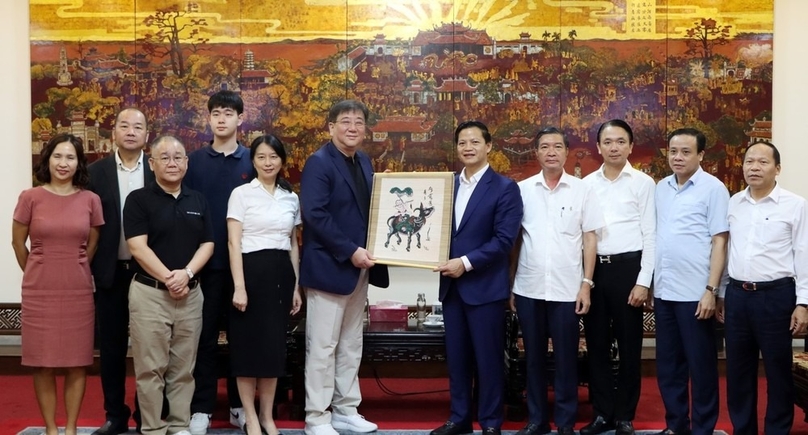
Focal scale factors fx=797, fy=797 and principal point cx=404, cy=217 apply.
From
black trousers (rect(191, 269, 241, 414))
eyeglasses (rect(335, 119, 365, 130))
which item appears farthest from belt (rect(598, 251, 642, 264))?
black trousers (rect(191, 269, 241, 414))

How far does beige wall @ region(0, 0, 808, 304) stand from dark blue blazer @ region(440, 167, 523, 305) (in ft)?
6.47

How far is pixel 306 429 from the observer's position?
3.95m

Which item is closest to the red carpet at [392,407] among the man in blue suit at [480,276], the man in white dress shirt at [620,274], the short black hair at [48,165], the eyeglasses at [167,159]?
the man in white dress shirt at [620,274]

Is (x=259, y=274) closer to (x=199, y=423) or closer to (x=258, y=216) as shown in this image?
(x=258, y=216)

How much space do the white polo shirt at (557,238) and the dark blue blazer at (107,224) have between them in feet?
6.11

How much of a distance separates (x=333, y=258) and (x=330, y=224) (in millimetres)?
171

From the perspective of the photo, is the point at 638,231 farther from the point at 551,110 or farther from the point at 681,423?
the point at 551,110

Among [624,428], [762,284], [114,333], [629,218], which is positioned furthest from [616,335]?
[114,333]

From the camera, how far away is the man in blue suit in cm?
375

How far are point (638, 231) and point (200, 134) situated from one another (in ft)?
10.6

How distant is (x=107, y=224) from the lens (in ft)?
12.5

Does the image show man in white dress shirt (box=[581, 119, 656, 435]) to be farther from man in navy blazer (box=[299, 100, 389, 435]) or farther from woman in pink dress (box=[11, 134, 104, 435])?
woman in pink dress (box=[11, 134, 104, 435])

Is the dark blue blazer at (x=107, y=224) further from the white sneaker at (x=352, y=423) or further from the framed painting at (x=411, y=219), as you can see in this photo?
the white sneaker at (x=352, y=423)

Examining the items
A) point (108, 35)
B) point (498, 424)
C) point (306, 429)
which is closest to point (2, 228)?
point (108, 35)
